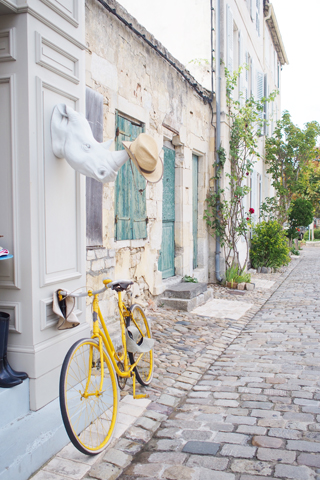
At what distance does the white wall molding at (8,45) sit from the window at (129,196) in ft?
9.05

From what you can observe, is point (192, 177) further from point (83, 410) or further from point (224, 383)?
point (83, 410)

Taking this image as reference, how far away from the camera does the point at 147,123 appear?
20.0ft

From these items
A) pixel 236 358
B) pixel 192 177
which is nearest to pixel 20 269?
pixel 236 358

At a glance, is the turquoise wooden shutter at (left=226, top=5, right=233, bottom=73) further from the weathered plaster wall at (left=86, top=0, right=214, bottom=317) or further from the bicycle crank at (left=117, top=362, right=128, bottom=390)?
the bicycle crank at (left=117, top=362, right=128, bottom=390)

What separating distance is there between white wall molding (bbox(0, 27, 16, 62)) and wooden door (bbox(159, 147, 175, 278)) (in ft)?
15.4

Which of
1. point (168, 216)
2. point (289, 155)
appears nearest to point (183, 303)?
point (168, 216)

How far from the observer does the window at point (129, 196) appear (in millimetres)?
5312

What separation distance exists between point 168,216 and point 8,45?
5.06m

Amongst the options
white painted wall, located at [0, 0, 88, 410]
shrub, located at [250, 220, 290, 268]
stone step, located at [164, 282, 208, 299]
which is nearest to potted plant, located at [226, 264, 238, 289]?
stone step, located at [164, 282, 208, 299]

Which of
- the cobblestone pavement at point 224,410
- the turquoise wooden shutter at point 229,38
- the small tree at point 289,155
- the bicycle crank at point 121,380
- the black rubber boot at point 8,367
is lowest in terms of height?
the cobblestone pavement at point 224,410

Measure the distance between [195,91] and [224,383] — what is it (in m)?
5.88

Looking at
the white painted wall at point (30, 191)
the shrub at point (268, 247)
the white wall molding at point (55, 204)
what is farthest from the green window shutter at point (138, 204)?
the shrub at point (268, 247)

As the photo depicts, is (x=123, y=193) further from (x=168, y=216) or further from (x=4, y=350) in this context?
(x=4, y=350)

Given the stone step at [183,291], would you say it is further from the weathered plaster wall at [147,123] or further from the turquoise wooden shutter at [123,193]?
the turquoise wooden shutter at [123,193]
